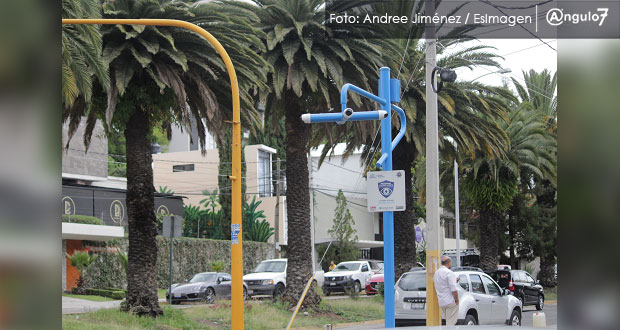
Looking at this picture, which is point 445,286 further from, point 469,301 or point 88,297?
point 88,297

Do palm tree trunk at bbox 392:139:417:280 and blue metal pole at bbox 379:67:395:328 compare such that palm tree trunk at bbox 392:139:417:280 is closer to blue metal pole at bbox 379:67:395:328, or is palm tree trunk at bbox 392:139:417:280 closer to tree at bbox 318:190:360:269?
blue metal pole at bbox 379:67:395:328

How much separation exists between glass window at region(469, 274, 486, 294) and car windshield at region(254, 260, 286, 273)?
15.8 meters

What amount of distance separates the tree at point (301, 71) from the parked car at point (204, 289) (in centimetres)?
720

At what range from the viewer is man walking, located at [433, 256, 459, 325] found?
16109mm

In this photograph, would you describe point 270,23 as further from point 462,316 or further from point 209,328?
point 462,316

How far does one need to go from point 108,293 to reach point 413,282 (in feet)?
55.9

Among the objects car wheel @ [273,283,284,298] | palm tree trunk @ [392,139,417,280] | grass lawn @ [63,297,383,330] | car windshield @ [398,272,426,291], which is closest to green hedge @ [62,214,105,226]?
car wheel @ [273,283,284,298]

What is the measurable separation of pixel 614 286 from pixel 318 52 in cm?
1909

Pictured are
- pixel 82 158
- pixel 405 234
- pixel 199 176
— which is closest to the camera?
pixel 405 234

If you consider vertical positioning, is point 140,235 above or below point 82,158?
below

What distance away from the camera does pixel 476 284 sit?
18.5 metres

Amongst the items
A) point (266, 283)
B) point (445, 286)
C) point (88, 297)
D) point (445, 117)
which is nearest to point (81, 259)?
point (88, 297)

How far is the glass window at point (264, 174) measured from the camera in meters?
55.0

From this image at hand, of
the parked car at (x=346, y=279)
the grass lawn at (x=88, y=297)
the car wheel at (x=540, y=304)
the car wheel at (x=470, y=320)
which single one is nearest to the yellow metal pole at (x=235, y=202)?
the car wheel at (x=470, y=320)
